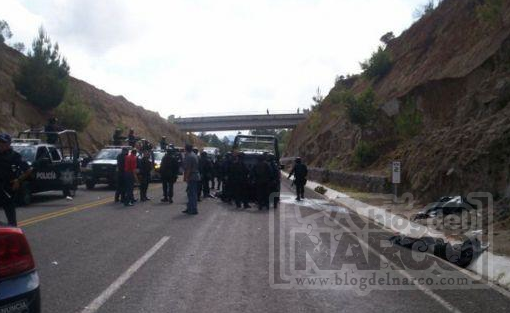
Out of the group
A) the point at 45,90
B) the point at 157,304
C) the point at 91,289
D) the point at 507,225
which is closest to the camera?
the point at 157,304

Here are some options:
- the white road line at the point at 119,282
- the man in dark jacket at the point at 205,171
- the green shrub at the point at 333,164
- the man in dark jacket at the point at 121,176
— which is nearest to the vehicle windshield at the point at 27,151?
the man in dark jacket at the point at 121,176

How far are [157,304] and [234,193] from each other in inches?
530

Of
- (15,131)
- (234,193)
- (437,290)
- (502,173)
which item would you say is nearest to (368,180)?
(234,193)

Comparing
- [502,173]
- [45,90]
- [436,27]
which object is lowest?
[502,173]

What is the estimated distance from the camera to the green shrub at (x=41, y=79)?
151 feet

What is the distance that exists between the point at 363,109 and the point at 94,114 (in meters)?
34.3

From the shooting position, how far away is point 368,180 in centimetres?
2861

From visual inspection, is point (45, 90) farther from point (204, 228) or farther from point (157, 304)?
point (157, 304)

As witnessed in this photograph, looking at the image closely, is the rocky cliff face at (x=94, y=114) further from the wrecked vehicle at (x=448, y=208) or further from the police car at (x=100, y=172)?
the wrecked vehicle at (x=448, y=208)

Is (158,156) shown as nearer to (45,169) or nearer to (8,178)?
(45,169)

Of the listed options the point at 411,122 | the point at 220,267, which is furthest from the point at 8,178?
the point at 411,122

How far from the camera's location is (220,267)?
909 cm

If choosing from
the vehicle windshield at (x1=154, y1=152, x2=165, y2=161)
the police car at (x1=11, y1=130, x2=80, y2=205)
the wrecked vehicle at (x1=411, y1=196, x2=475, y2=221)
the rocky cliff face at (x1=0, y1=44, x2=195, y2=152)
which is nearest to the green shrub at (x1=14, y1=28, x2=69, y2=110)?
the rocky cliff face at (x1=0, y1=44, x2=195, y2=152)

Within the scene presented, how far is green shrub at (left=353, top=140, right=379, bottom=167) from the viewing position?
3553 centimetres
